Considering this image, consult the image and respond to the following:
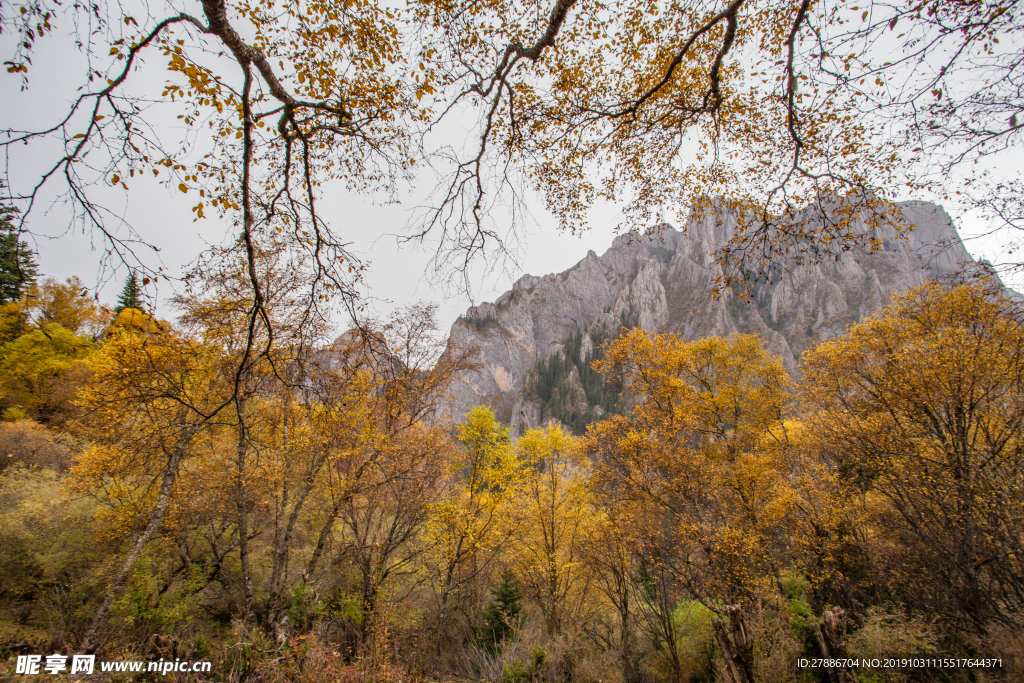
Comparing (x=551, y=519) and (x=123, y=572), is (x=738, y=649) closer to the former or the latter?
(x=551, y=519)

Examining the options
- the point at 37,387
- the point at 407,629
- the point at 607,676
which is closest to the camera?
the point at 607,676

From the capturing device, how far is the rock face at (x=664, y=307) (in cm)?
7638

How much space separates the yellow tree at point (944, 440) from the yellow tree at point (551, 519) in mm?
6951

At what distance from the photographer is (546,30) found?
312 cm

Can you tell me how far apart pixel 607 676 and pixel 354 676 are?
251 inches

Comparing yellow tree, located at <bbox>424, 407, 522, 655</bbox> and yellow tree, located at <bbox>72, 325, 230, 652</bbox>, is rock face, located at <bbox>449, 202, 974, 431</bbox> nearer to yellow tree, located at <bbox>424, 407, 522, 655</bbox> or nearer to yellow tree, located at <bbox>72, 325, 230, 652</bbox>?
yellow tree, located at <bbox>424, 407, 522, 655</bbox>

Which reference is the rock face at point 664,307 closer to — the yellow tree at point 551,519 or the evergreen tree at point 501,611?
the yellow tree at point 551,519

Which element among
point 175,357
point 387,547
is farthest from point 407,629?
point 175,357

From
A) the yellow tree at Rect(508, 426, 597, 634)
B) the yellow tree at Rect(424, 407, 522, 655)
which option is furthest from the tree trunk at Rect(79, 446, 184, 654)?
the yellow tree at Rect(508, 426, 597, 634)

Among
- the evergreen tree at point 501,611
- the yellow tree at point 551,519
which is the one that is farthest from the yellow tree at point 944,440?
the evergreen tree at point 501,611

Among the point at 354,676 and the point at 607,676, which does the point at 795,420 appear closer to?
the point at 607,676

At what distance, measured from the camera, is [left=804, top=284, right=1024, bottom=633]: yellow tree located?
6.30 metres

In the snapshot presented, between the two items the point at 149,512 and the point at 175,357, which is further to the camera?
the point at 149,512

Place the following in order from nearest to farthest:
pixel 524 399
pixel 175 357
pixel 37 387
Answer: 1. pixel 175 357
2. pixel 37 387
3. pixel 524 399
